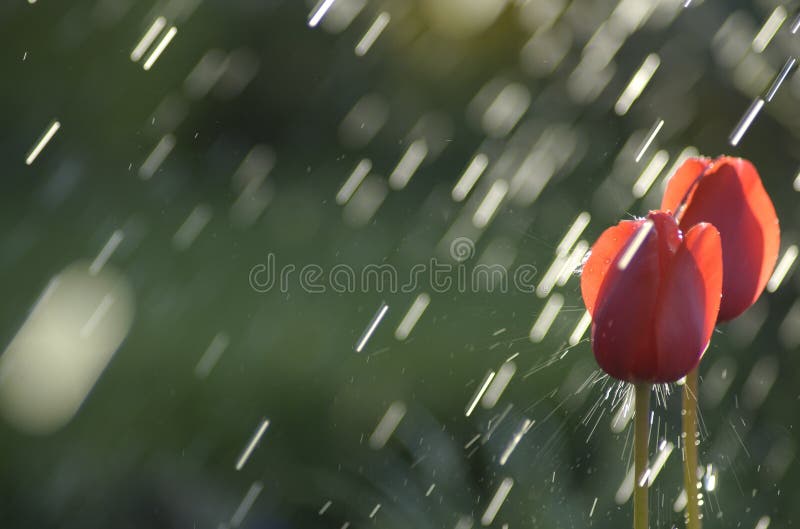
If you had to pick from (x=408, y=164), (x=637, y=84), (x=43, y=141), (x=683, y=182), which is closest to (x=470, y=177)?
(x=408, y=164)

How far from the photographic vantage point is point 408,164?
1.73 metres

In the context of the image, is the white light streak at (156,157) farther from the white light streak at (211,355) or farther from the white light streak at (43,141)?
the white light streak at (211,355)

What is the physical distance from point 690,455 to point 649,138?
4.34 ft

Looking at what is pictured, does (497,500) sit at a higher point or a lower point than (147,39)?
lower

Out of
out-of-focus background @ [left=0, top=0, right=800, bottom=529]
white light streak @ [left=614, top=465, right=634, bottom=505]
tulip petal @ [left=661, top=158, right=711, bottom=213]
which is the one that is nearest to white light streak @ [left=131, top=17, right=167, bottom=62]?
out-of-focus background @ [left=0, top=0, right=800, bottom=529]

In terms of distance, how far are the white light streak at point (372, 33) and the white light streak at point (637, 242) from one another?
1.49 meters

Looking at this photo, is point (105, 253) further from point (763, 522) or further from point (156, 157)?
point (763, 522)

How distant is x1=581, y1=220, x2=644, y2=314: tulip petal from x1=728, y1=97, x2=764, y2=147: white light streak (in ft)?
4.23

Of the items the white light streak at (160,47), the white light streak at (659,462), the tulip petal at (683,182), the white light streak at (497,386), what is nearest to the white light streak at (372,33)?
the white light streak at (160,47)

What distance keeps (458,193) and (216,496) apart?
0.73 metres

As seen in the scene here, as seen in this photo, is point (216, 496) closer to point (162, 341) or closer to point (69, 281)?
point (162, 341)

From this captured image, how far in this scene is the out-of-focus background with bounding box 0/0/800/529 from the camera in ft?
3.56

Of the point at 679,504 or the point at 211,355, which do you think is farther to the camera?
the point at 211,355

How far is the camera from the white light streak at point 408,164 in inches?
66.4
